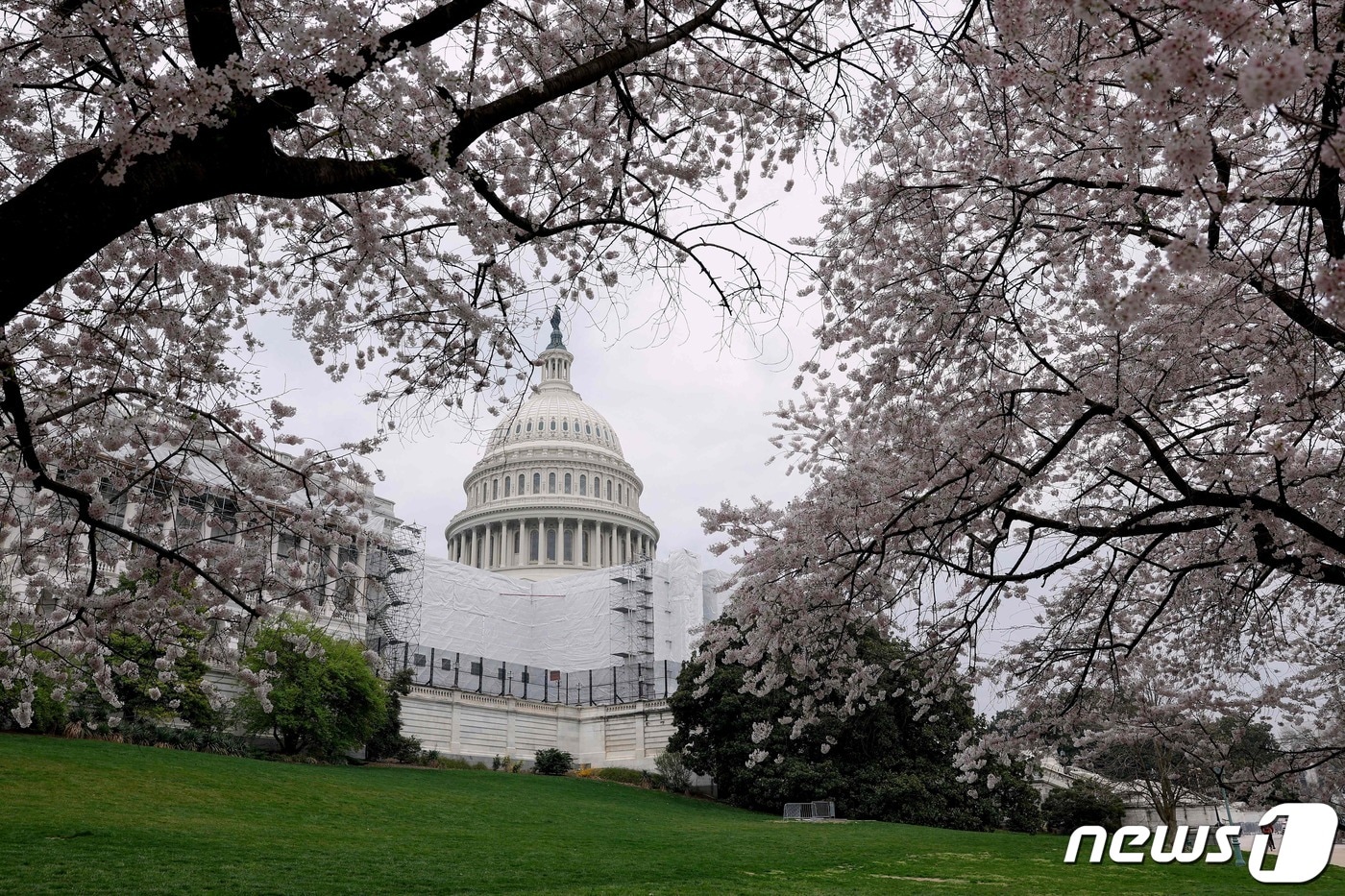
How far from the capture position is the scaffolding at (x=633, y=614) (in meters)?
70.6

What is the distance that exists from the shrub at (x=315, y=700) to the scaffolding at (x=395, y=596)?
8870mm

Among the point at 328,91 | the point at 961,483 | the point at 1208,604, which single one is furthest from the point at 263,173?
the point at 1208,604

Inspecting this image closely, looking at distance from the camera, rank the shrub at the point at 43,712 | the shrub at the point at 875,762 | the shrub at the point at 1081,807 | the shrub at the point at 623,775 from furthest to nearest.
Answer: the shrub at the point at 623,775 → the shrub at the point at 1081,807 → the shrub at the point at 875,762 → the shrub at the point at 43,712

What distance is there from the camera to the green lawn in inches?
529

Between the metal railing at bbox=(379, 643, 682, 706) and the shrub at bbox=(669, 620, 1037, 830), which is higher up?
the metal railing at bbox=(379, 643, 682, 706)

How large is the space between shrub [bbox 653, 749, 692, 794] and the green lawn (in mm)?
11363

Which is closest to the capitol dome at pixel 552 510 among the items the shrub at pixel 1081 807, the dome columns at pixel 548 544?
the dome columns at pixel 548 544

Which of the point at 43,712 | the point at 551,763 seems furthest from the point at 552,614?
the point at 43,712

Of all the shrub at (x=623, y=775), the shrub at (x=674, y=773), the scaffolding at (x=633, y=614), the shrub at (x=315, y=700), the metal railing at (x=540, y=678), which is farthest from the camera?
the scaffolding at (x=633, y=614)

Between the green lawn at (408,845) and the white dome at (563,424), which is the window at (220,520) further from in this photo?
the white dome at (563,424)

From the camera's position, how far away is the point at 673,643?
69938 millimetres

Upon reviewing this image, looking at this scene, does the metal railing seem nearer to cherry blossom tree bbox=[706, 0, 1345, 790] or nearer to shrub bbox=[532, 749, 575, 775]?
shrub bbox=[532, 749, 575, 775]

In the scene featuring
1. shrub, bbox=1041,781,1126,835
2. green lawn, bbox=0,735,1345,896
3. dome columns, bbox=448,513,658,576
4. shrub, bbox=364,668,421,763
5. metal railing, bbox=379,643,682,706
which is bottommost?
shrub, bbox=1041,781,1126,835

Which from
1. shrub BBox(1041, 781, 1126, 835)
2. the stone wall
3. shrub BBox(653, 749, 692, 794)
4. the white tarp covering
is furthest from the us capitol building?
shrub BBox(1041, 781, 1126, 835)
